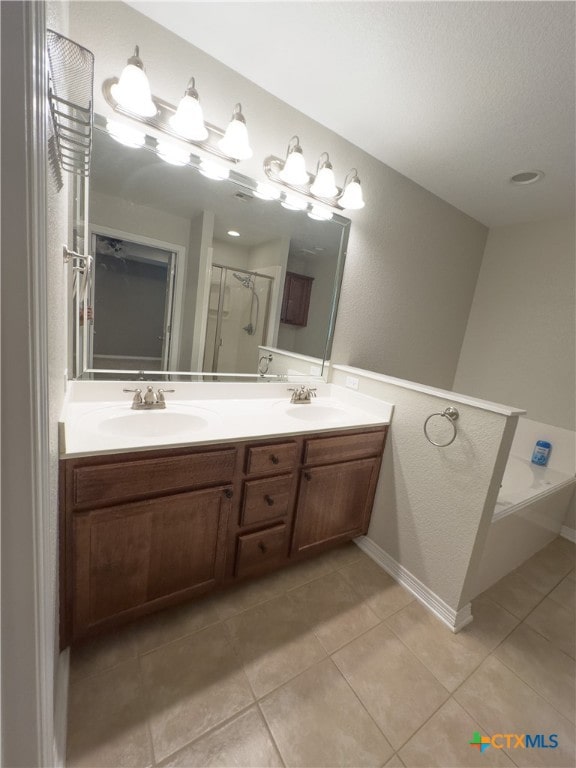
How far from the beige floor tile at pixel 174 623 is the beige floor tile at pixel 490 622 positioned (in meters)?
1.18

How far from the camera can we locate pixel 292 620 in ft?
4.41

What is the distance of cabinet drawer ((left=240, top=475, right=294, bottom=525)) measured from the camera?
130 centimetres

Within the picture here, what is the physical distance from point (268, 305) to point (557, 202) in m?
2.19

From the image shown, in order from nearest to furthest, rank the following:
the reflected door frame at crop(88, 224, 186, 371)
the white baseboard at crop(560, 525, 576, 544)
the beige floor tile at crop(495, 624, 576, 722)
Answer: the beige floor tile at crop(495, 624, 576, 722), the reflected door frame at crop(88, 224, 186, 371), the white baseboard at crop(560, 525, 576, 544)

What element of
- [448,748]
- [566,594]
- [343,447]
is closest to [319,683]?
[448,748]

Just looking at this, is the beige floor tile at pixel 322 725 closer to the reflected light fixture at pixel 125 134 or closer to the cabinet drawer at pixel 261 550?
the cabinet drawer at pixel 261 550

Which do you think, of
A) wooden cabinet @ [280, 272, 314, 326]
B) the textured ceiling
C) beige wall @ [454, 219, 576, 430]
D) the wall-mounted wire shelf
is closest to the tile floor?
wooden cabinet @ [280, 272, 314, 326]

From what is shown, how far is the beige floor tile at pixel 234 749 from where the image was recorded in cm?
89

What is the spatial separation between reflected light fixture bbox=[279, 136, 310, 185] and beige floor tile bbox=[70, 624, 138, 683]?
211 centimetres

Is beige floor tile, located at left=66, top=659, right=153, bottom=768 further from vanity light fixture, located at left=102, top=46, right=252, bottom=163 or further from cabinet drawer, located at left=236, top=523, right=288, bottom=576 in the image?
vanity light fixture, located at left=102, top=46, right=252, bottom=163

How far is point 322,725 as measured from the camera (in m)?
1.00

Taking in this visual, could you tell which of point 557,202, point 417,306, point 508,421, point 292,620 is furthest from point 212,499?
point 557,202

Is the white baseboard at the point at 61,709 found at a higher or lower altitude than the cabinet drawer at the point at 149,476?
lower

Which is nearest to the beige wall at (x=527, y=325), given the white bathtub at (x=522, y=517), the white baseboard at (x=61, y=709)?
the white bathtub at (x=522, y=517)
